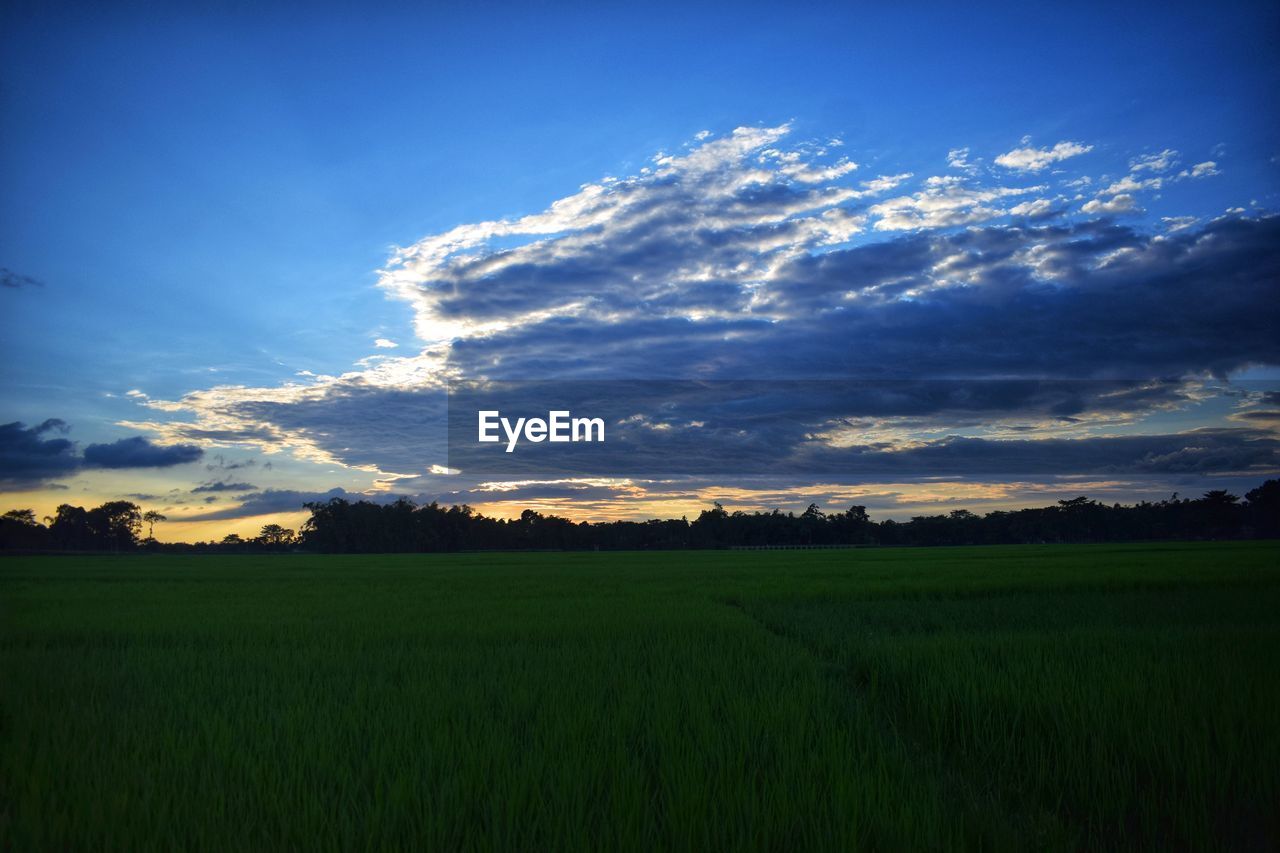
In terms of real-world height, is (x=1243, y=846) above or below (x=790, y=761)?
below

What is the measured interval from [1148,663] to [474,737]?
518 centimetres

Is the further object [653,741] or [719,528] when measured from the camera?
[719,528]

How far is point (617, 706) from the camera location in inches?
189

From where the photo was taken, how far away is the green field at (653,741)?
2922 millimetres

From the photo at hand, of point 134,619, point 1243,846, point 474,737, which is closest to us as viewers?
point 1243,846

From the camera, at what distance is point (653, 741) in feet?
13.1

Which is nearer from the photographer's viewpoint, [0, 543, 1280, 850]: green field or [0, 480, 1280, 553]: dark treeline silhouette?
[0, 543, 1280, 850]: green field

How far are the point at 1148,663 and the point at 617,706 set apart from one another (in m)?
4.22

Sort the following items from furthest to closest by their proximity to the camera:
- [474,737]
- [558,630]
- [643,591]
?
1. [643,591]
2. [558,630]
3. [474,737]

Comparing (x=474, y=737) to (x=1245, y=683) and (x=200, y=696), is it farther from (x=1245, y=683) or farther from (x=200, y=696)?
(x=1245, y=683)

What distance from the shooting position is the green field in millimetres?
2922

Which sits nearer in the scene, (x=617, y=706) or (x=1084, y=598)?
(x=617, y=706)

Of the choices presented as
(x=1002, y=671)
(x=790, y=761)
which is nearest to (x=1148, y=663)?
(x=1002, y=671)

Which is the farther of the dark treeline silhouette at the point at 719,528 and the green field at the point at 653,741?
the dark treeline silhouette at the point at 719,528
